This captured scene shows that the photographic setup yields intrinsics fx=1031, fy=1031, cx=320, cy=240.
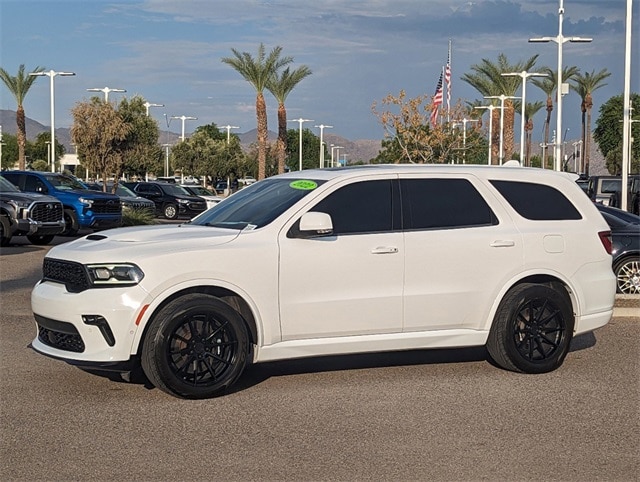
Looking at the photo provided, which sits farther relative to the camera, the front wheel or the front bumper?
the front wheel

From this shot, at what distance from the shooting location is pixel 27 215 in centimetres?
2311

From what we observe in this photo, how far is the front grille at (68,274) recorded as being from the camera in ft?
25.6

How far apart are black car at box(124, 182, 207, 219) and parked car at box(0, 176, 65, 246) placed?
61.6 feet

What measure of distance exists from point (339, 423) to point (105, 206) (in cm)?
2233

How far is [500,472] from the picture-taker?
19.7 feet

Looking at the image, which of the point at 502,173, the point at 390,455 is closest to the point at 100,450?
the point at 390,455

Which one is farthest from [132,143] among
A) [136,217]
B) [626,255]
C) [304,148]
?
[304,148]

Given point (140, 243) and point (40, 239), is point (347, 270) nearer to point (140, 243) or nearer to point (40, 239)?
point (140, 243)

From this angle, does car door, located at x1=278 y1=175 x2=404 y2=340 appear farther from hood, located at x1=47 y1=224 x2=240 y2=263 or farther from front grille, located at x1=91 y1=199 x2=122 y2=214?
front grille, located at x1=91 y1=199 x2=122 y2=214

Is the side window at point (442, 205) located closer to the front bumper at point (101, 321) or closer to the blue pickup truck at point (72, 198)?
the front bumper at point (101, 321)

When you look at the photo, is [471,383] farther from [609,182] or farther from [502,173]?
[609,182]

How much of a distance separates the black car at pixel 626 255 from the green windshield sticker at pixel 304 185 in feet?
24.1

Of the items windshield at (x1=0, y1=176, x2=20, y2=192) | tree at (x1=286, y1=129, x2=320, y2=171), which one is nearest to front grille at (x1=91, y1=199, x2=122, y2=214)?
windshield at (x1=0, y1=176, x2=20, y2=192)

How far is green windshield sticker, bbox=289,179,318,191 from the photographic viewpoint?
860 centimetres
